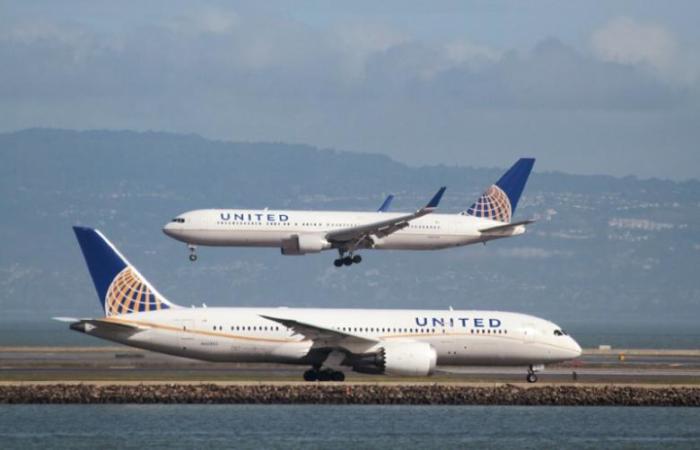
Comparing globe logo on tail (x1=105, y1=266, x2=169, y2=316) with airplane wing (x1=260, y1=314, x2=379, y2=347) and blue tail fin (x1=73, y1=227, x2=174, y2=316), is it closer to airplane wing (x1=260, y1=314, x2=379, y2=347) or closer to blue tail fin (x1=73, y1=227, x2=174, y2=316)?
blue tail fin (x1=73, y1=227, x2=174, y2=316)

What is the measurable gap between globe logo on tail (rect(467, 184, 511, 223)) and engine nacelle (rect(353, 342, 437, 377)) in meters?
36.6

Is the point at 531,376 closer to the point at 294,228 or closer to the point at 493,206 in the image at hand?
the point at 294,228

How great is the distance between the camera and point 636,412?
6512 cm

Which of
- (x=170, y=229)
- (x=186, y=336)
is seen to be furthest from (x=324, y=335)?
(x=170, y=229)

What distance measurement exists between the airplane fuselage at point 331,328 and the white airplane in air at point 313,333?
4 centimetres

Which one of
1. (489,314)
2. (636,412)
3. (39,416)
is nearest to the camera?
(39,416)

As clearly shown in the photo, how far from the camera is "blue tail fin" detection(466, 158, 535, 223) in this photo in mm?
103188

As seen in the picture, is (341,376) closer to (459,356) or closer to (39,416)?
(459,356)

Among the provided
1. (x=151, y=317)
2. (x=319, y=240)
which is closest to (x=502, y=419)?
(x=151, y=317)

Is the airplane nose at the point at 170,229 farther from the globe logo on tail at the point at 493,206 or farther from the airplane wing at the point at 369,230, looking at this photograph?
the globe logo on tail at the point at 493,206

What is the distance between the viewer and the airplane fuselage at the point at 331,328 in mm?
65812

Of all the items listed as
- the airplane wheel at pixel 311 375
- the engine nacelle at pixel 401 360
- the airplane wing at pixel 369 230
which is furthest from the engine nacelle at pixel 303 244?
the engine nacelle at pixel 401 360

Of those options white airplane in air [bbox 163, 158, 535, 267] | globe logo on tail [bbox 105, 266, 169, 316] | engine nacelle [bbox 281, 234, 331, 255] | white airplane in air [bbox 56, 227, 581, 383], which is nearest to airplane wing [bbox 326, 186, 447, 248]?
white airplane in air [bbox 163, 158, 535, 267]

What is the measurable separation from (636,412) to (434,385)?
8273 mm
